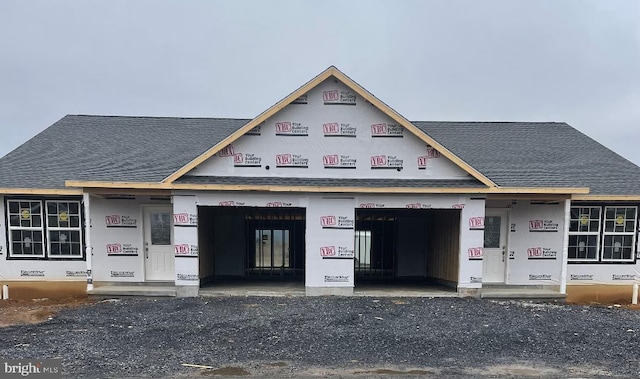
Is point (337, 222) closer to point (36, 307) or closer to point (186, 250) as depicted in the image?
point (186, 250)

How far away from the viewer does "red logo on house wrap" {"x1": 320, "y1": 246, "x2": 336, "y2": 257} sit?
373 inches

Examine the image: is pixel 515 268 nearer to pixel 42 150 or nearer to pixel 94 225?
pixel 94 225

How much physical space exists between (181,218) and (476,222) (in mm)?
7635

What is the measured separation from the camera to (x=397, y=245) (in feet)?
40.8

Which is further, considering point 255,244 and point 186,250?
point 255,244

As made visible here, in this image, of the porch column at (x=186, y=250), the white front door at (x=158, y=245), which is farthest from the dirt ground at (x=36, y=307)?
the porch column at (x=186, y=250)

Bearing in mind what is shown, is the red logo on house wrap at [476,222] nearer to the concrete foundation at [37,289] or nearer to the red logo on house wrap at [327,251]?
the red logo on house wrap at [327,251]

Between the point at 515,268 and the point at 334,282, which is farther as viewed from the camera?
the point at 515,268

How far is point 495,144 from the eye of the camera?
42.1 feet

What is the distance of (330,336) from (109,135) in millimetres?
10841

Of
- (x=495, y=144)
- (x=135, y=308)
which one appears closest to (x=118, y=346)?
(x=135, y=308)

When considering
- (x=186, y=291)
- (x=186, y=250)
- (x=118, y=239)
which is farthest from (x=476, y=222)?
(x=118, y=239)

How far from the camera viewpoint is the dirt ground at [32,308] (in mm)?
7641
